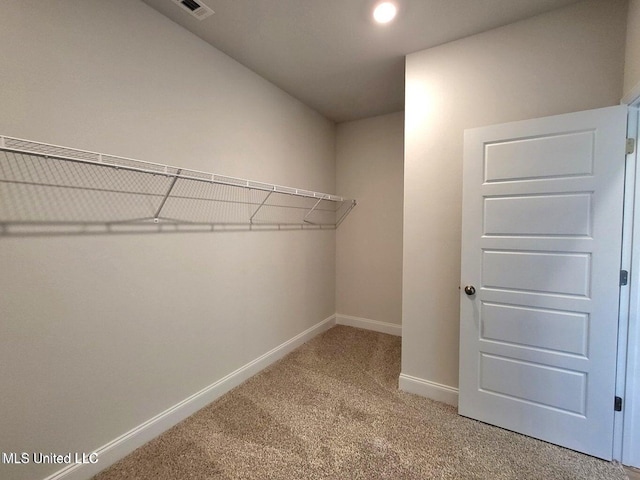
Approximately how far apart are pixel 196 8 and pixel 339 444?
2704 mm

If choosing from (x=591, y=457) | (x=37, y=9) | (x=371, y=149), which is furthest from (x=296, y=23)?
(x=591, y=457)

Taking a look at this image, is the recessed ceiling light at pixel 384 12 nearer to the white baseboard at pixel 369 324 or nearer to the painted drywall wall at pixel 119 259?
the painted drywall wall at pixel 119 259

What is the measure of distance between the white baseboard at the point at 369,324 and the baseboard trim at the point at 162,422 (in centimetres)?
110

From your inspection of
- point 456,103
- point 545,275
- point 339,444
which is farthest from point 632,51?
point 339,444

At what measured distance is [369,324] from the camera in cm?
347

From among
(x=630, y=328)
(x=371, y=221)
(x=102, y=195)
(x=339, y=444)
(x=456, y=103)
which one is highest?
(x=456, y=103)

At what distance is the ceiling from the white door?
70 cm

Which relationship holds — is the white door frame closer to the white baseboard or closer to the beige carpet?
the beige carpet

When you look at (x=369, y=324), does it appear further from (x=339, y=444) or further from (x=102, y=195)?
(x=102, y=195)

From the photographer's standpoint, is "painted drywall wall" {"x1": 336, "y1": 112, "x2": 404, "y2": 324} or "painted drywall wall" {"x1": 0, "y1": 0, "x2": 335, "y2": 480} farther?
"painted drywall wall" {"x1": 336, "y1": 112, "x2": 404, "y2": 324}

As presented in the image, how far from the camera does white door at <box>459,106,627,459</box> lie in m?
1.51

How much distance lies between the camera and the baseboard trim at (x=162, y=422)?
1.41m

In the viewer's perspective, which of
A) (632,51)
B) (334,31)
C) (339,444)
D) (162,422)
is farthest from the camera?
(334,31)

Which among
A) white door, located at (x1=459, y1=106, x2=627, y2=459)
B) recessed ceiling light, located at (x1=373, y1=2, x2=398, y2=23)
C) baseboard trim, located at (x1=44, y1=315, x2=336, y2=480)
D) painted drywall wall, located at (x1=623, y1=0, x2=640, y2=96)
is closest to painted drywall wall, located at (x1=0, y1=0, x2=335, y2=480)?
baseboard trim, located at (x1=44, y1=315, x2=336, y2=480)
